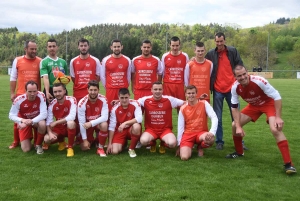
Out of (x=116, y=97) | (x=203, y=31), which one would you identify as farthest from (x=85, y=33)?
(x=116, y=97)

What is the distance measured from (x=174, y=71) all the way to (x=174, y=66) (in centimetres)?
9

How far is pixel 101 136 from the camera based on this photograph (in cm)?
595

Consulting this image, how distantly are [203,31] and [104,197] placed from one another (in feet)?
240

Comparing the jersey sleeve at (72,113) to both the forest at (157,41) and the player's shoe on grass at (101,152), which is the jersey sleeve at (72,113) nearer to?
the player's shoe on grass at (101,152)

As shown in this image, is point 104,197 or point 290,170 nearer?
point 104,197

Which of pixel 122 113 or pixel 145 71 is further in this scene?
pixel 145 71

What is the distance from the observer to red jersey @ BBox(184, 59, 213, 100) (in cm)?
633

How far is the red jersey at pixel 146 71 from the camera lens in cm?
666

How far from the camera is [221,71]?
6359mm

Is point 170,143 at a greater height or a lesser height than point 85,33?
lesser

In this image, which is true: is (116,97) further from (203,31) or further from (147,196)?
→ (203,31)

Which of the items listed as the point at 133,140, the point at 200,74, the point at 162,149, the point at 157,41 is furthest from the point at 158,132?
the point at 157,41

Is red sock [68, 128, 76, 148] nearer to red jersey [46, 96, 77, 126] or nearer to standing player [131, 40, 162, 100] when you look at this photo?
red jersey [46, 96, 77, 126]

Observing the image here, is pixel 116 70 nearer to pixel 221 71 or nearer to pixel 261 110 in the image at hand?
pixel 221 71
